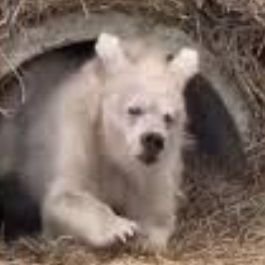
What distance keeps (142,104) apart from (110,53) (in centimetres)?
39

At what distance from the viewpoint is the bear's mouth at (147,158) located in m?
6.35

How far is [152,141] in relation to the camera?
629 cm

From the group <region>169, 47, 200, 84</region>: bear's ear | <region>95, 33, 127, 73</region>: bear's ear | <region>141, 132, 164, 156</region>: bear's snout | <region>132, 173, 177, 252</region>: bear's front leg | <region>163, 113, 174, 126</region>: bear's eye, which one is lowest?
<region>132, 173, 177, 252</region>: bear's front leg

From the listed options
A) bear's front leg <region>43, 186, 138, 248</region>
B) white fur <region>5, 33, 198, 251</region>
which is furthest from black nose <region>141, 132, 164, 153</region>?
bear's front leg <region>43, 186, 138, 248</region>

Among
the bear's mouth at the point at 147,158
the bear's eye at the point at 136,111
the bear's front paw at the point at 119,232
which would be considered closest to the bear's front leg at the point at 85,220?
the bear's front paw at the point at 119,232

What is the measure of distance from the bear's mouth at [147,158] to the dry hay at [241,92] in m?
0.44

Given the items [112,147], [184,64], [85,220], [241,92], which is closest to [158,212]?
[112,147]

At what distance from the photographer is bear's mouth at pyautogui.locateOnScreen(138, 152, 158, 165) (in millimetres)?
6352

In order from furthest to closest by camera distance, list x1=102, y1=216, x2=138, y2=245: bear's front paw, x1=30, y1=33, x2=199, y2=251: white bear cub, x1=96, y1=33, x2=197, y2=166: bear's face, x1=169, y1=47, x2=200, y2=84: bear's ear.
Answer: x1=169, y1=47, x2=200, y2=84: bear's ear < x1=30, y1=33, x2=199, y2=251: white bear cub < x1=96, y1=33, x2=197, y2=166: bear's face < x1=102, y1=216, x2=138, y2=245: bear's front paw

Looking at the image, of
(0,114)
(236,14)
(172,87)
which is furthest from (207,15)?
(0,114)

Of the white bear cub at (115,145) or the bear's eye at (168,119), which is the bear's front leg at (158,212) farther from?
the bear's eye at (168,119)

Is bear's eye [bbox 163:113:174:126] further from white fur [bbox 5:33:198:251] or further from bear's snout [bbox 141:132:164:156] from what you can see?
bear's snout [bbox 141:132:164:156]

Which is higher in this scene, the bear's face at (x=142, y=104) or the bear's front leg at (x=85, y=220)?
the bear's face at (x=142, y=104)

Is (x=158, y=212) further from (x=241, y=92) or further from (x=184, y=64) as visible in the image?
(x=241, y=92)
